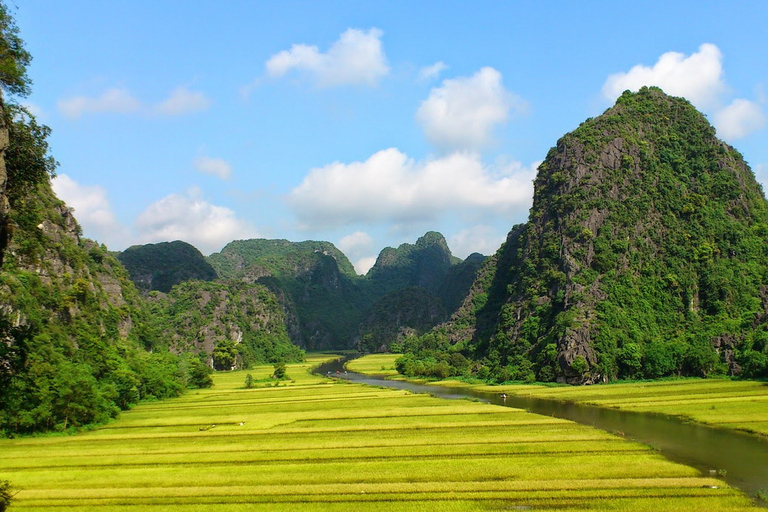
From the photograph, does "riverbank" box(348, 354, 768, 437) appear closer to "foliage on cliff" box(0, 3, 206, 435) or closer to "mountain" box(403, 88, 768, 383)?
"mountain" box(403, 88, 768, 383)

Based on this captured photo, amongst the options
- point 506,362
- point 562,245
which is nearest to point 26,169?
point 506,362

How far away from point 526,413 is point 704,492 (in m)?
24.2

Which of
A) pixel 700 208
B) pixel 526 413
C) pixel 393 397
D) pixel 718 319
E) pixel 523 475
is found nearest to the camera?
pixel 523 475

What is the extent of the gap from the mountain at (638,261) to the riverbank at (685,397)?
6811 mm

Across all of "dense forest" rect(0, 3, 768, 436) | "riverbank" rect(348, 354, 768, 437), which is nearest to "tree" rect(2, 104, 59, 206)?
"dense forest" rect(0, 3, 768, 436)

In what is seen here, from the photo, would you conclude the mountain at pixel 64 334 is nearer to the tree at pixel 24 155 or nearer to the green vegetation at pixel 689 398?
the tree at pixel 24 155

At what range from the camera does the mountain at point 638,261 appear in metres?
76.8

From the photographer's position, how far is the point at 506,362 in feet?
304

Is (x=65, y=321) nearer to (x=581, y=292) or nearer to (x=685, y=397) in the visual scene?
(x=685, y=397)

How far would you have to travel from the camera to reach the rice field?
24000 millimetres

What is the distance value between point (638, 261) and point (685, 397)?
151ft

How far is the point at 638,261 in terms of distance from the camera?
9369cm

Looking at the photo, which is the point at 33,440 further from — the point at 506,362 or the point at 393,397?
the point at 506,362

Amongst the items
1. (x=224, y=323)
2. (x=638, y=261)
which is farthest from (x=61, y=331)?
(x=638, y=261)
